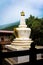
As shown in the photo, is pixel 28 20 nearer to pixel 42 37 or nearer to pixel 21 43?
pixel 42 37

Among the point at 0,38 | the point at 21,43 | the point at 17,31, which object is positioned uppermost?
the point at 17,31

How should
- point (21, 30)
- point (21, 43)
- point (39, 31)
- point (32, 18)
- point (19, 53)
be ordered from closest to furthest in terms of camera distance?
point (19, 53) → point (21, 43) → point (21, 30) → point (39, 31) → point (32, 18)

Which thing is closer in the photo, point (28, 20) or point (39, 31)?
point (39, 31)

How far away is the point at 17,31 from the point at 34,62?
5195 millimetres

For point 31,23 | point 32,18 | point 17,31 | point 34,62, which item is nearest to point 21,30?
point 17,31

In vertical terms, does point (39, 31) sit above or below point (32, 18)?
below

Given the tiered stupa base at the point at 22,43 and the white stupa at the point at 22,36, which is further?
the white stupa at the point at 22,36

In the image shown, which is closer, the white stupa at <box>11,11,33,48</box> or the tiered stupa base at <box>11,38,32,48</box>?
the tiered stupa base at <box>11,38,32,48</box>

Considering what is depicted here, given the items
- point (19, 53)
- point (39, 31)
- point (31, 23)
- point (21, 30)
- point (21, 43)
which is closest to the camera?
point (19, 53)

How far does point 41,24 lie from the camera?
12703 millimetres

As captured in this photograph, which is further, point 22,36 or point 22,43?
point 22,36

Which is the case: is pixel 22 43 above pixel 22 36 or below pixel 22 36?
below

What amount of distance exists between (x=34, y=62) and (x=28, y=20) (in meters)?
12.1

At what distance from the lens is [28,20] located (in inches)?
561
